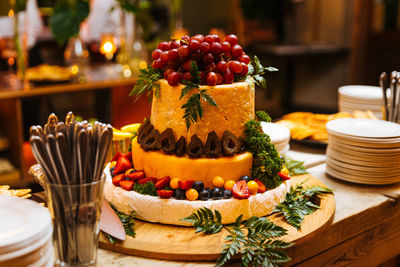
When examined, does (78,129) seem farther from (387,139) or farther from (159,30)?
(159,30)

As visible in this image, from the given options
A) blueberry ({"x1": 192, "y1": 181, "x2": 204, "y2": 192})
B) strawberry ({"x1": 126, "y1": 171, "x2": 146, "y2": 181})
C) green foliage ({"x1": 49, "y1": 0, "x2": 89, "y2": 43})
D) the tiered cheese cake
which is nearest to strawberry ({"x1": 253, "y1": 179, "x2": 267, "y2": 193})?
the tiered cheese cake

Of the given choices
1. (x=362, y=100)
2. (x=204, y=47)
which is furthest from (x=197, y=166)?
(x=362, y=100)

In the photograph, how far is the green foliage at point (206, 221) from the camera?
150cm

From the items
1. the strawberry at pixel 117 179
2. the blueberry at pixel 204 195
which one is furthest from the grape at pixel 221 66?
the strawberry at pixel 117 179

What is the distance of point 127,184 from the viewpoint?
163 centimetres

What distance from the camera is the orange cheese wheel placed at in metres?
1.61

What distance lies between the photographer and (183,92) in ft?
5.01

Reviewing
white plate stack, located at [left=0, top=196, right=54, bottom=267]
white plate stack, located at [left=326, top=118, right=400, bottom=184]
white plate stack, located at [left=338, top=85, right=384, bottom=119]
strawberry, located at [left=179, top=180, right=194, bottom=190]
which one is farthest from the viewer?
white plate stack, located at [left=338, top=85, right=384, bottom=119]

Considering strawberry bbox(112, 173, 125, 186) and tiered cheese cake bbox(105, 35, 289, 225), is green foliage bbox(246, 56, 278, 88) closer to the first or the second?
tiered cheese cake bbox(105, 35, 289, 225)

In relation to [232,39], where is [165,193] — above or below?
below

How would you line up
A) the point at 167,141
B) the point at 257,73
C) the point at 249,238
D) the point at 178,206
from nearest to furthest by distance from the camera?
the point at 249,238 → the point at 178,206 → the point at 167,141 → the point at 257,73

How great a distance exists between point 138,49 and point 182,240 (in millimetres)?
3436

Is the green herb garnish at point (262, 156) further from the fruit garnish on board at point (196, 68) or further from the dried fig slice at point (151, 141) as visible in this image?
the dried fig slice at point (151, 141)

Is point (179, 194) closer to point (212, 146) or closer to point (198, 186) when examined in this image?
point (198, 186)
